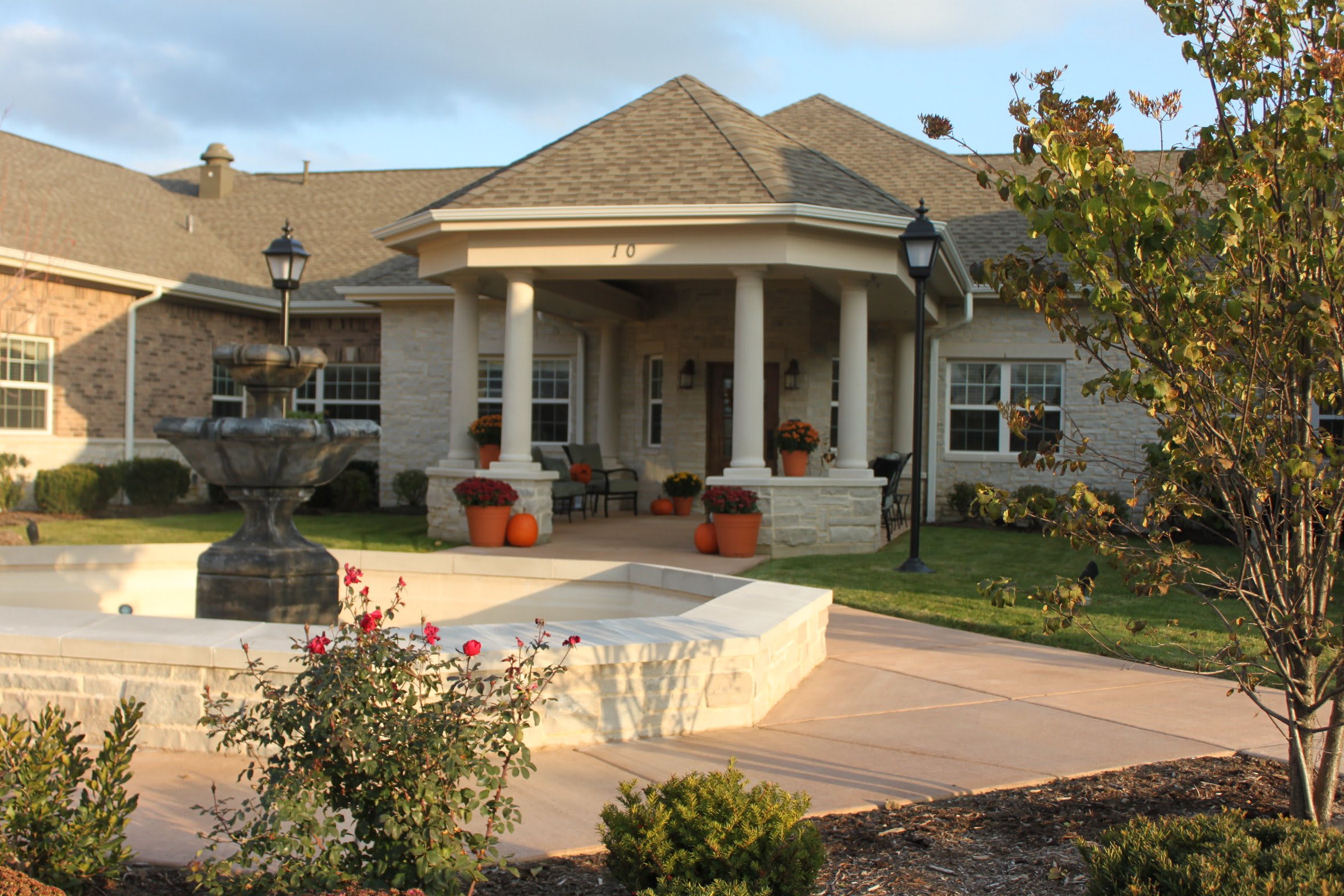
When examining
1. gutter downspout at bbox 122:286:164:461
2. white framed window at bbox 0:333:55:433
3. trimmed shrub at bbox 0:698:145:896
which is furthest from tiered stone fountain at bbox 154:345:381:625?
gutter downspout at bbox 122:286:164:461

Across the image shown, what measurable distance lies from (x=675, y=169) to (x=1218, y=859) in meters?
10.9

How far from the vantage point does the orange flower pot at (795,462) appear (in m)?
12.8

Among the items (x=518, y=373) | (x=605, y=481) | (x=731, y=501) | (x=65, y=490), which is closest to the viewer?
(x=731, y=501)

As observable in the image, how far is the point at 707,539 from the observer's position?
12.1 m

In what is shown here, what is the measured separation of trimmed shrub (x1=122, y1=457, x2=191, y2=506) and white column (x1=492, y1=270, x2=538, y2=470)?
775cm

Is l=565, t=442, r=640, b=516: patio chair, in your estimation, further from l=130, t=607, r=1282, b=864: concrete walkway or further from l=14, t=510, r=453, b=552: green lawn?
l=130, t=607, r=1282, b=864: concrete walkway

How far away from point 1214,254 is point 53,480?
1658 centimetres

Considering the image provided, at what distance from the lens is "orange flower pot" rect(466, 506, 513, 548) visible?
1243 cm

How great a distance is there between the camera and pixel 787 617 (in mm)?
5938

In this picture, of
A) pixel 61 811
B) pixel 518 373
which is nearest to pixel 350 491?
pixel 518 373

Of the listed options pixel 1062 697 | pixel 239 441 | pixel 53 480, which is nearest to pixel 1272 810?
pixel 1062 697

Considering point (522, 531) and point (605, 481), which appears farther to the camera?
point (605, 481)

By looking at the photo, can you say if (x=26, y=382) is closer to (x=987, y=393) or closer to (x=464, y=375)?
(x=464, y=375)

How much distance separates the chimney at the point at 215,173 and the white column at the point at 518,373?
45.2 ft
